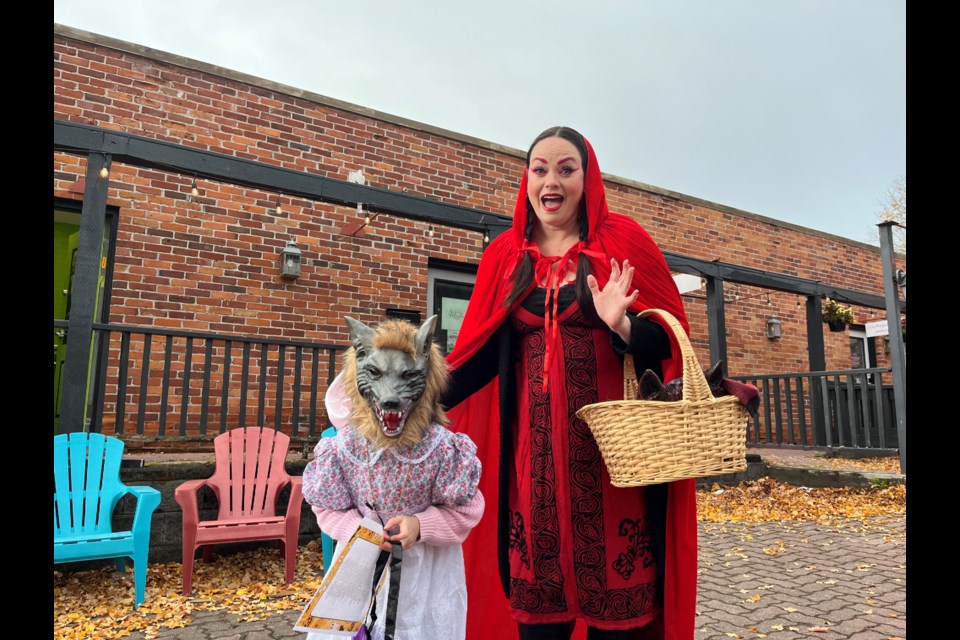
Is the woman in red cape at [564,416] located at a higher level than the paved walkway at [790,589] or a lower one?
higher

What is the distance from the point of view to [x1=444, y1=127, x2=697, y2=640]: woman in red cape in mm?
1691

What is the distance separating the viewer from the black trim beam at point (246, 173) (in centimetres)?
462

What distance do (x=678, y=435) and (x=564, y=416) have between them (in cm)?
39

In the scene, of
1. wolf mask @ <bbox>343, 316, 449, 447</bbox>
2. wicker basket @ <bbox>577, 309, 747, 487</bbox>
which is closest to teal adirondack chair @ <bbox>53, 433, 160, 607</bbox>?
wolf mask @ <bbox>343, 316, 449, 447</bbox>

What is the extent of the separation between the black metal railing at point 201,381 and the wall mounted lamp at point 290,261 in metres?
0.86

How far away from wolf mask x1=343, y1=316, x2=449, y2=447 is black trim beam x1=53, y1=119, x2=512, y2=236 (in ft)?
13.1

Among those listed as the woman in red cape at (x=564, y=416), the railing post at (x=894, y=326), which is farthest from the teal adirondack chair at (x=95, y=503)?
the railing post at (x=894, y=326)

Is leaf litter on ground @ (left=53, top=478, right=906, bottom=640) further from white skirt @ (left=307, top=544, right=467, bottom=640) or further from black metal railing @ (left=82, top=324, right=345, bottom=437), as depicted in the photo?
white skirt @ (left=307, top=544, right=467, bottom=640)

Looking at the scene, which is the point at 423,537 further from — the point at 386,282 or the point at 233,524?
the point at 386,282

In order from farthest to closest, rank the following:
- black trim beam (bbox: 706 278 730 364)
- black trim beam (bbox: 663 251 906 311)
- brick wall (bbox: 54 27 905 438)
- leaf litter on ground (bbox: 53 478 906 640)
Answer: black trim beam (bbox: 706 278 730 364), black trim beam (bbox: 663 251 906 311), brick wall (bbox: 54 27 905 438), leaf litter on ground (bbox: 53 478 906 640)

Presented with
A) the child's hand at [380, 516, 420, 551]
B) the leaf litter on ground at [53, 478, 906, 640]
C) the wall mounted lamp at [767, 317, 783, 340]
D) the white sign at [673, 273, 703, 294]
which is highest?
the white sign at [673, 273, 703, 294]

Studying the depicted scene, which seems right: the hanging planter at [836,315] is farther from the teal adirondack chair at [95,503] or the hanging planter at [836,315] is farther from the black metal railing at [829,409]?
the teal adirondack chair at [95,503]

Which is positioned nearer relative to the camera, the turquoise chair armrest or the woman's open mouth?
the woman's open mouth
